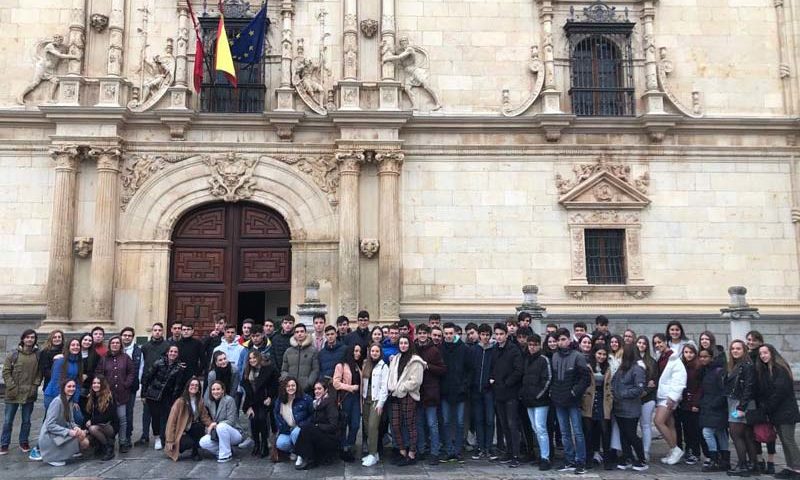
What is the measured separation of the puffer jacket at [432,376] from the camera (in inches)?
363

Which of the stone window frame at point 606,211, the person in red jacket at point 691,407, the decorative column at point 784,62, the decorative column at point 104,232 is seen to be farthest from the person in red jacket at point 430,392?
the decorative column at point 784,62

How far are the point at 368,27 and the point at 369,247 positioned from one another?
6.24m

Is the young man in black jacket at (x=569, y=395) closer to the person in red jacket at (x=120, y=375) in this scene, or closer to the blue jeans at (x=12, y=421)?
the person in red jacket at (x=120, y=375)

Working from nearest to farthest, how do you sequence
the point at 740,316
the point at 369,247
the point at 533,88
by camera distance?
the point at 740,316 → the point at 369,247 → the point at 533,88

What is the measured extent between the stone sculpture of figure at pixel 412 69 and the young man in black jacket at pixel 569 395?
10291 mm

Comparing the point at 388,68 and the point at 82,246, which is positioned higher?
the point at 388,68

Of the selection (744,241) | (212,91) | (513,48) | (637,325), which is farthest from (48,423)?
(744,241)

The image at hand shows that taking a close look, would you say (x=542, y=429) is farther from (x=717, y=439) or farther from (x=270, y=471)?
(x=270, y=471)

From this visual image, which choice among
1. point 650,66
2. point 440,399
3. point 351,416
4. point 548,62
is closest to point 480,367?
point 440,399

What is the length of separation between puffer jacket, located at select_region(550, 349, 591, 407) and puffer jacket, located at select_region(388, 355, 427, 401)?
1.88 metres

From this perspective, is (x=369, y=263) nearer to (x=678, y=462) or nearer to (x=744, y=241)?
(x=678, y=462)

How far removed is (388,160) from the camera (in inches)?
666

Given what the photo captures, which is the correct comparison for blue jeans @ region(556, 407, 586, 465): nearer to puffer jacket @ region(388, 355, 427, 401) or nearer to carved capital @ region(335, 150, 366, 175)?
puffer jacket @ region(388, 355, 427, 401)

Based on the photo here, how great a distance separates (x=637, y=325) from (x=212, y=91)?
1321 cm
